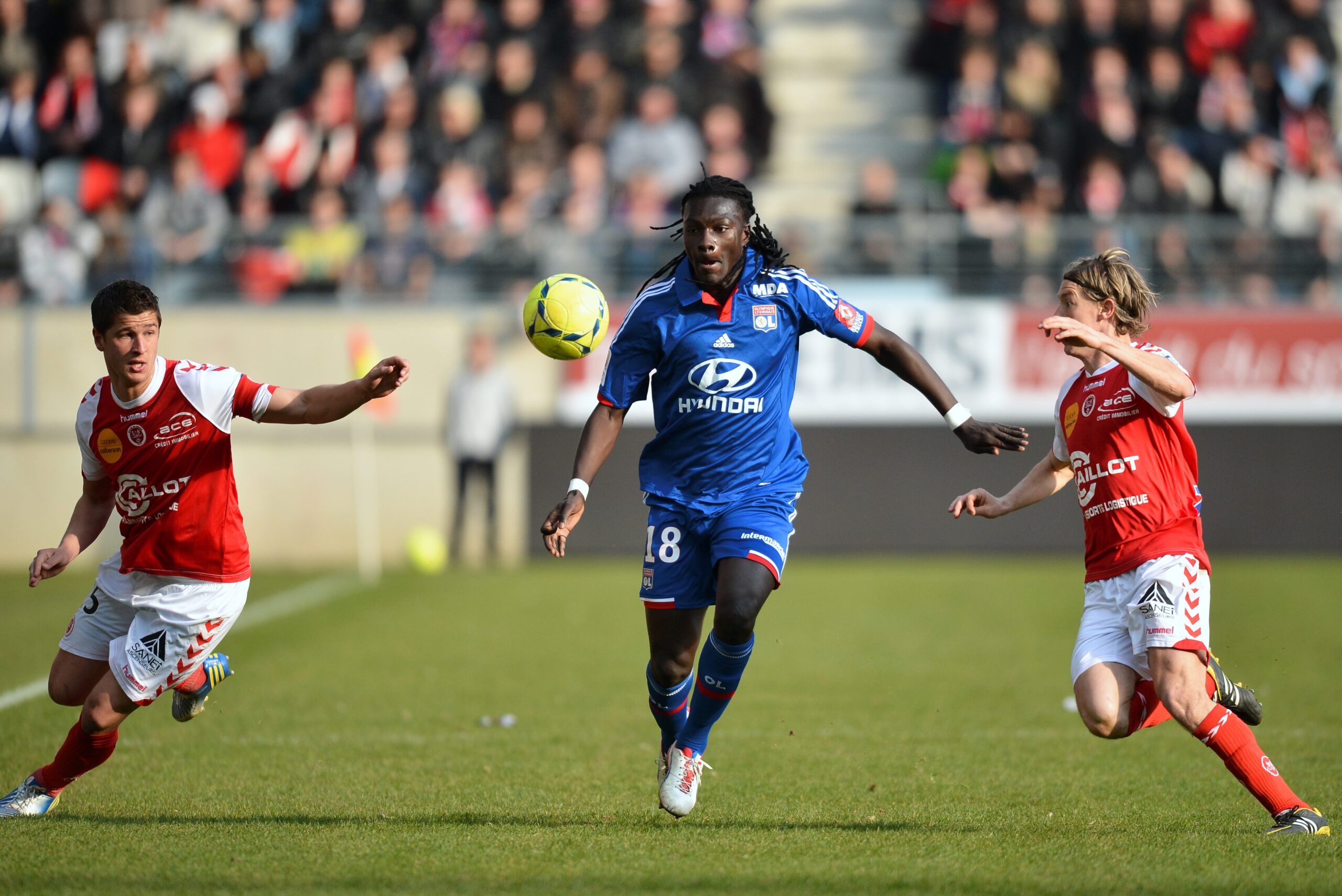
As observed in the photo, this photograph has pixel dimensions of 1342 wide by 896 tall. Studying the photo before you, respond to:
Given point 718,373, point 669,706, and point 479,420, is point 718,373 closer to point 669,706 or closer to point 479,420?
point 669,706

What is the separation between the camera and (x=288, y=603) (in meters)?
13.5

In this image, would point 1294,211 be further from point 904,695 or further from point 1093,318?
point 1093,318

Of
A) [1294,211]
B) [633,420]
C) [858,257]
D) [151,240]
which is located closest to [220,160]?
[151,240]

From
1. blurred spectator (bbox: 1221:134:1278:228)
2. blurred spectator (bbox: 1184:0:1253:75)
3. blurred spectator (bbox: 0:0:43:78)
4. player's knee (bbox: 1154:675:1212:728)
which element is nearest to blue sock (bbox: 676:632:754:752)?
player's knee (bbox: 1154:675:1212:728)

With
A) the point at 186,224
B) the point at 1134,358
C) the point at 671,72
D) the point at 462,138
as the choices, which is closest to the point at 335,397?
the point at 1134,358

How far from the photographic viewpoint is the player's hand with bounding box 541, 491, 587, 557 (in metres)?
5.41

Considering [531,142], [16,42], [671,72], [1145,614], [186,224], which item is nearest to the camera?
[1145,614]

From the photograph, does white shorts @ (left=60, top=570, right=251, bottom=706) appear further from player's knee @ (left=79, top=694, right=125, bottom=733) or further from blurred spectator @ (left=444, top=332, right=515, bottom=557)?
blurred spectator @ (left=444, top=332, right=515, bottom=557)

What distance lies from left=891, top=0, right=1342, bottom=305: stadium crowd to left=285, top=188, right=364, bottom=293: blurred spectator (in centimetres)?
597

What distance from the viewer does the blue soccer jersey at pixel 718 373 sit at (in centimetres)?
575

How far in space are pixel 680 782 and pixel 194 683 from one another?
80.2 inches

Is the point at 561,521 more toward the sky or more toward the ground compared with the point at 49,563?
more toward the sky

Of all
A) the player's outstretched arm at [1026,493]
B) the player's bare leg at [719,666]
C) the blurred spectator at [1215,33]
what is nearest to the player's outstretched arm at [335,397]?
the player's bare leg at [719,666]

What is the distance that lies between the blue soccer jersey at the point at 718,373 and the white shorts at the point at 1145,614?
1.26 metres
